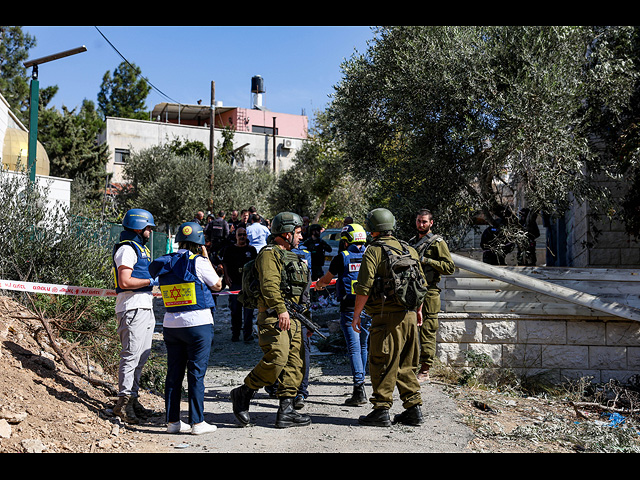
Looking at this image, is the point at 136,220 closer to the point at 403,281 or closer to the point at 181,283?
the point at 181,283

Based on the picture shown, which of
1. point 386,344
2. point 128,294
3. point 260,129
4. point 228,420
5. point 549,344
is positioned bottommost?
point 228,420

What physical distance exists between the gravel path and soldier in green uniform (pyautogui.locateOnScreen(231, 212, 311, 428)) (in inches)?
10.2

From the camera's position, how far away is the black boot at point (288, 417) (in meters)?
5.64

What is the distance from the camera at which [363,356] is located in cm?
681

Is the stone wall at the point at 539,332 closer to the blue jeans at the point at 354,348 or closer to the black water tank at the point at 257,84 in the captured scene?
the blue jeans at the point at 354,348

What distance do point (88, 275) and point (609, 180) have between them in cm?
943

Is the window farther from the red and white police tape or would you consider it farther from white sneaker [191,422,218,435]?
white sneaker [191,422,218,435]

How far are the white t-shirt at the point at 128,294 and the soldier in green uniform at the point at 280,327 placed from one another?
1.09 m

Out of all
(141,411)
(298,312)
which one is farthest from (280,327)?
(141,411)

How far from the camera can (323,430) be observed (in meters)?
5.58

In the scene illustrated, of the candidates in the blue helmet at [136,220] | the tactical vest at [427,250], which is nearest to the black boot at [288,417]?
the blue helmet at [136,220]

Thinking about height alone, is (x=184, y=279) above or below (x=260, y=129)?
below

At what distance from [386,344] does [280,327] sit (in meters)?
0.99
